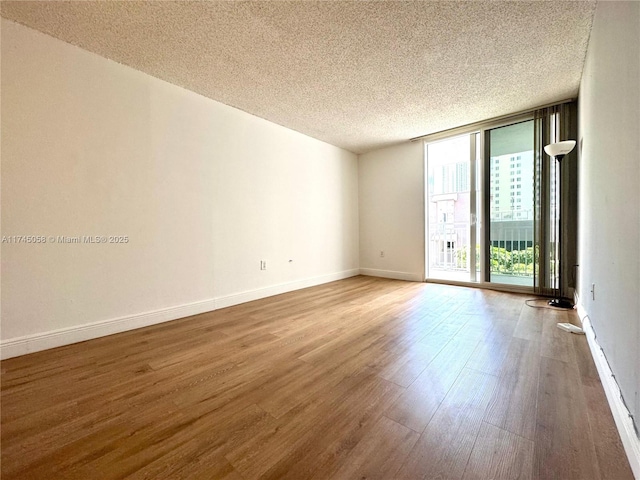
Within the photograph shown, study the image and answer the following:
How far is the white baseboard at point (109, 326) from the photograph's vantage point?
1.86 m

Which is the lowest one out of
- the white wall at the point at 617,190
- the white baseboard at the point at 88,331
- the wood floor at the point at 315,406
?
the wood floor at the point at 315,406

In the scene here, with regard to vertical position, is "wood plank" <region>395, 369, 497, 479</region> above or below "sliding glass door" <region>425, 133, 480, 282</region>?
below

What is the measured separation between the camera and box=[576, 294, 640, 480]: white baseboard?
2.97 ft

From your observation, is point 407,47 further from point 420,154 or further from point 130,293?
point 130,293

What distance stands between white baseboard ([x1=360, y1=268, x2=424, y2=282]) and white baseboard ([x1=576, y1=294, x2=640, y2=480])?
8.75 ft

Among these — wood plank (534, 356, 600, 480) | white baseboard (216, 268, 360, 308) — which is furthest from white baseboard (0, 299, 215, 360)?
wood plank (534, 356, 600, 480)

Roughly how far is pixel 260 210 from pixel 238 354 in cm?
205

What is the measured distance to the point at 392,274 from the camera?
4762mm

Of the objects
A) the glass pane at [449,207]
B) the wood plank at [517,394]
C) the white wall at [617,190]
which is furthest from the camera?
the glass pane at [449,207]

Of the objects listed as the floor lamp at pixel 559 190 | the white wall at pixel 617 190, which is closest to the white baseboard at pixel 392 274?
the floor lamp at pixel 559 190

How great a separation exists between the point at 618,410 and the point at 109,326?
3357 millimetres

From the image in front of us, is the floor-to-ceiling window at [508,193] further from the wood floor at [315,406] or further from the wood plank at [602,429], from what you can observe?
the wood plank at [602,429]

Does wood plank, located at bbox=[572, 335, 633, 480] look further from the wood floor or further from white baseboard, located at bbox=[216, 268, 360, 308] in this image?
white baseboard, located at bbox=[216, 268, 360, 308]

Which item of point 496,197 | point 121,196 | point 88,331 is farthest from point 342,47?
point 88,331
